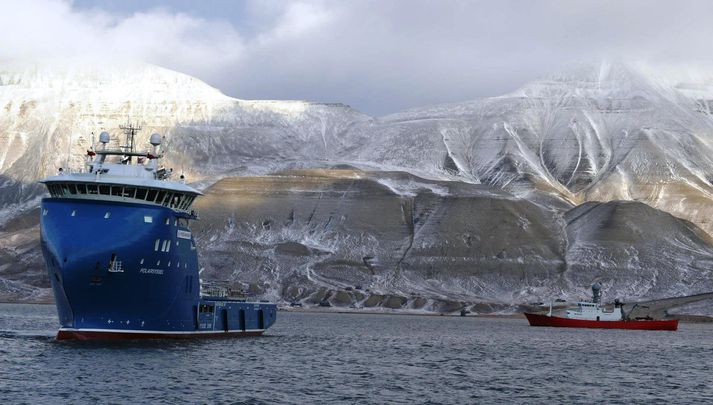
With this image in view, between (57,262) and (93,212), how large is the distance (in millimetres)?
4613

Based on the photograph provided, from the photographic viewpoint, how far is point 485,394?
7662 centimetres

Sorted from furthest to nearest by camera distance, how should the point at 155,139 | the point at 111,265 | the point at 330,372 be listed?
the point at 155,139 < the point at 111,265 < the point at 330,372

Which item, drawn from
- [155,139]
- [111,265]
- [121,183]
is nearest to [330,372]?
[111,265]

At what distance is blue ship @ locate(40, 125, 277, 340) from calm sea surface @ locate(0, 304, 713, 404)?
7.30 ft

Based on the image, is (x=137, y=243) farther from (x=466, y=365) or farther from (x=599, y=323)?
(x=599, y=323)

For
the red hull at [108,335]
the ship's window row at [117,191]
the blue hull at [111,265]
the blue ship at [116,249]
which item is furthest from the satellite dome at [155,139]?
the red hull at [108,335]

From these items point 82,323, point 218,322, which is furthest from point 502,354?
point 82,323

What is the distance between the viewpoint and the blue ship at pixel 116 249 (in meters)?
89.0

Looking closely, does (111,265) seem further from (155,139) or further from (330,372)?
(330,372)

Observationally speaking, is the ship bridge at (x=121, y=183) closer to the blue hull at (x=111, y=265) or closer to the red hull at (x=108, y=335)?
the blue hull at (x=111, y=265)

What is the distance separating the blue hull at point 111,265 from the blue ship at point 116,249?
75 mm

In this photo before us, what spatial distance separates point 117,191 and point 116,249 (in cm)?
509

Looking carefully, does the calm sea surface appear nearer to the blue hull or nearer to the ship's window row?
the blue hull

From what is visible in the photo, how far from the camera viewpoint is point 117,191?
303 feet
